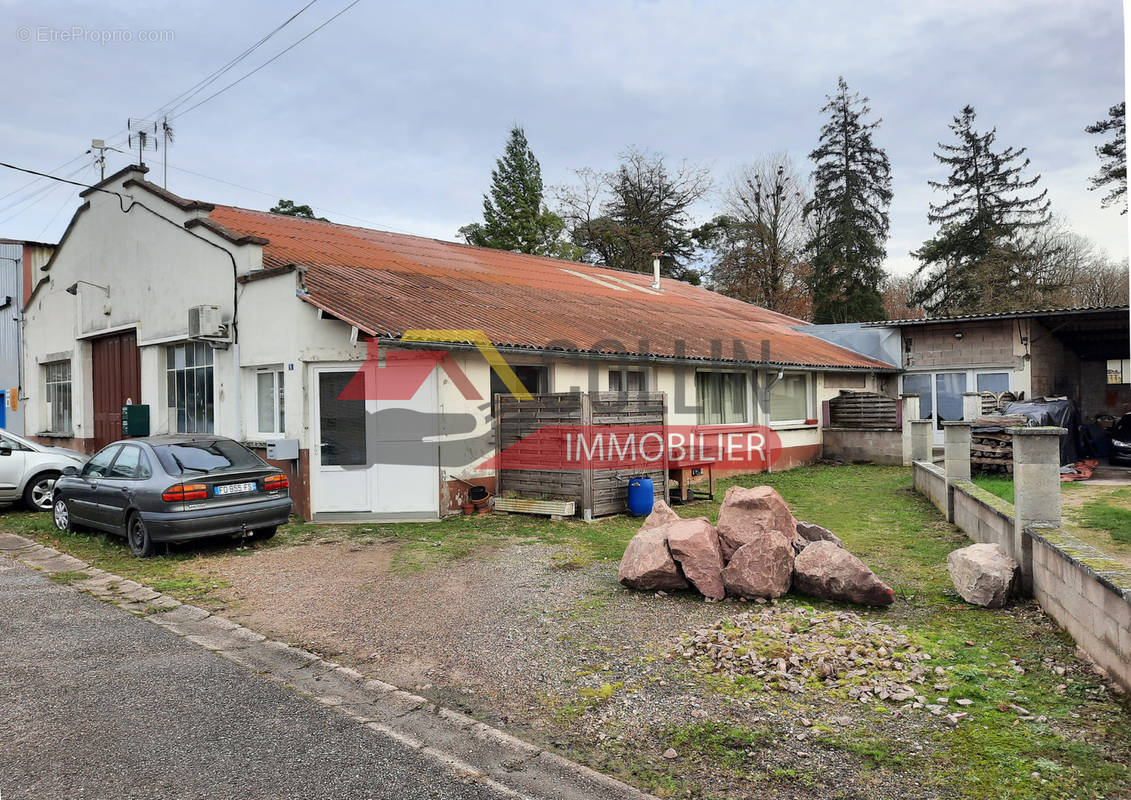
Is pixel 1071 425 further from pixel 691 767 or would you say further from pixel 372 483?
pixel 691 767

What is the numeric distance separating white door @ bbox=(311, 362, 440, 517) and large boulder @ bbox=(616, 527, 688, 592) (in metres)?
4.92

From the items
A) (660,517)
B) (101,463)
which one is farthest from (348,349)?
(660,517)

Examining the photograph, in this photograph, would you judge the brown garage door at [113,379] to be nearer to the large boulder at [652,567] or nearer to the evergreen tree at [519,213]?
the large boulder at [652,567]

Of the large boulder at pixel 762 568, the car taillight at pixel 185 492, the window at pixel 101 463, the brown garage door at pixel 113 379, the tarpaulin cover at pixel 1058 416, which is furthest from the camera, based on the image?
the brown garage door at pixel 113 379

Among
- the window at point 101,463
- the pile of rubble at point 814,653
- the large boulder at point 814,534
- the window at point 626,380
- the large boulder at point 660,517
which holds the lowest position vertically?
the pile of rubble at point 814,653

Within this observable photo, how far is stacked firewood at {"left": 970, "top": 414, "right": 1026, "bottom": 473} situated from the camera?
44.5 ft

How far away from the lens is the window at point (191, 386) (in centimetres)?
1355

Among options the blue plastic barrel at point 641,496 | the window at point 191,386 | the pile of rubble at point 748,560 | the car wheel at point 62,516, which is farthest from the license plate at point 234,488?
the blue plastic barrel at point 641,496

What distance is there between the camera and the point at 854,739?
13.3 ft

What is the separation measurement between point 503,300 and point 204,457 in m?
7.38

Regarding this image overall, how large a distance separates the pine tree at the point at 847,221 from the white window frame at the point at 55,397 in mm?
32040

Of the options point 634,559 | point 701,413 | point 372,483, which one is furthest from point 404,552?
point 701,413

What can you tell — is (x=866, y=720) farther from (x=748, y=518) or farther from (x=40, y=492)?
(x=40, y=492)

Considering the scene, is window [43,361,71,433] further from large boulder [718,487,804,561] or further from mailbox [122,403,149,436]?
large boulder [718,487,804,561]
